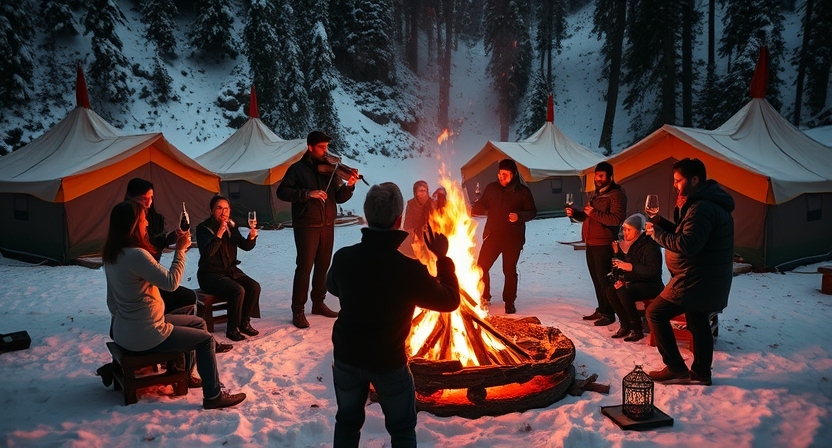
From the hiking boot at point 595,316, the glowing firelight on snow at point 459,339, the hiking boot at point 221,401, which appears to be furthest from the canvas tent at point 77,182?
the hiking boot at point 595,316

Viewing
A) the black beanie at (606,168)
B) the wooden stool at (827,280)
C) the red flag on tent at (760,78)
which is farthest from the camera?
the red flag on tent at (760,78)

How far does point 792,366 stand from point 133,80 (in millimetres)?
28524

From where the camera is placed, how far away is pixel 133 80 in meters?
25.6

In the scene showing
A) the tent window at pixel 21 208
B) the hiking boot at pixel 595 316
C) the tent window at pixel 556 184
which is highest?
the tent window at pixel 556 184

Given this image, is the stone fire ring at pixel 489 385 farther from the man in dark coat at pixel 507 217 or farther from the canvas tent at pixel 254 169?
the canvas tent at pixel 254 169

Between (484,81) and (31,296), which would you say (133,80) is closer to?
(31,296)

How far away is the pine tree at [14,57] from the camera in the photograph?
20.3m

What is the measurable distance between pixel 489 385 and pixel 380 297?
6.11 ft

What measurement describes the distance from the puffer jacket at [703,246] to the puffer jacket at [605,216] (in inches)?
62.4

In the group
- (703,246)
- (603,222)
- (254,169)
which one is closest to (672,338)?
(703,246)

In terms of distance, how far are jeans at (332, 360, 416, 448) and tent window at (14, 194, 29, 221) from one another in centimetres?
1142

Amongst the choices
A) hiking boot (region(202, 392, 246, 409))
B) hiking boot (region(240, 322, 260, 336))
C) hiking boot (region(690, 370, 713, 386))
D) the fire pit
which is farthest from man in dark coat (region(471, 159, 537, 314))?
hiking boot (region(202, 392, 246, 409))

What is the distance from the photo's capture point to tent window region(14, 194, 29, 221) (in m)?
10.9

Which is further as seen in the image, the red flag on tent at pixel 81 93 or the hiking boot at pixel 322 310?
the red flag on tent at pixel 81 93
